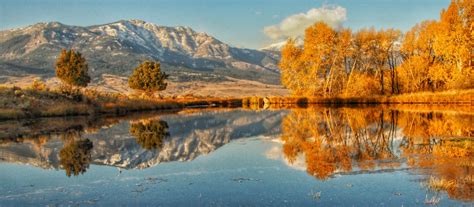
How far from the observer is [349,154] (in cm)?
2117

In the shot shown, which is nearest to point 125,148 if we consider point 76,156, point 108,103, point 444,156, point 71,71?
point 76,156

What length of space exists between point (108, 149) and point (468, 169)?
17126 millimetres

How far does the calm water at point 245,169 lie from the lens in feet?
44.2

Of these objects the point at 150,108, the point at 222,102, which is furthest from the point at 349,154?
the point at 222,102

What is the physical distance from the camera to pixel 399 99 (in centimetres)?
7144

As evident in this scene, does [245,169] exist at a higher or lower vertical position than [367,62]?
lower

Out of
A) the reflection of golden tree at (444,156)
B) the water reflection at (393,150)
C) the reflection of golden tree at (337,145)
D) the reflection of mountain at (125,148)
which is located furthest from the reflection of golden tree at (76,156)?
the reflection of golden tree at (444,156)

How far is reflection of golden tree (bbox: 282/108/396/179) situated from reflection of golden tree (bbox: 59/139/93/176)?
8638mm

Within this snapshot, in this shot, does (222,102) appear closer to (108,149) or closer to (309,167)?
(108,149)

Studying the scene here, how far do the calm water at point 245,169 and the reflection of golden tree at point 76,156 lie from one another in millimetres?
45

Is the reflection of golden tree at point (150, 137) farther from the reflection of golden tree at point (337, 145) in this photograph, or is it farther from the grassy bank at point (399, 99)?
the grassy bank at point (399, 99)

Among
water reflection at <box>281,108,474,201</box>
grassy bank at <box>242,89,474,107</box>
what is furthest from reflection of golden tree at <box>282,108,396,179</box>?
grassy bank at <box>242,89,474,107</box>

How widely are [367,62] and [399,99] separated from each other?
481 inches

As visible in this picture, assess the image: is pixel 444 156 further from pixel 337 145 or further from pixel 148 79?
pixel 148 79
